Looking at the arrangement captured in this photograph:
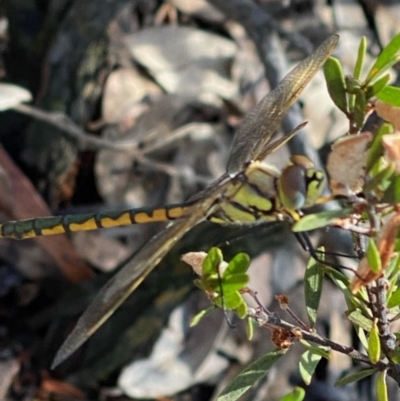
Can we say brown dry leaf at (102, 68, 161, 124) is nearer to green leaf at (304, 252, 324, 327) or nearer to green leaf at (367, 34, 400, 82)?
green leaf at (304, 252, 324, 327)

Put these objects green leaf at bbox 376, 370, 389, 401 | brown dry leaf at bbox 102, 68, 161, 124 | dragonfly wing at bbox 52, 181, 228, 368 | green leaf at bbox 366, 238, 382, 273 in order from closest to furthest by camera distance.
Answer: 1. green leaf at bbox 366, 238, 382, 273
2. green leaf at bbox 376, 370, 389, 401
3. dragonfly wing at bbox 52, 181, 228, 368
4. brown dry leaf at bbox 102, 68, 161, 124

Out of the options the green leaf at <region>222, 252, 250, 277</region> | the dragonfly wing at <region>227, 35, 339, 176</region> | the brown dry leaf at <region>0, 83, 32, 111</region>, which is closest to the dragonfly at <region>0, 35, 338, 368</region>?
the dragonfly wing at <region>227, 35, 339, 176</region>

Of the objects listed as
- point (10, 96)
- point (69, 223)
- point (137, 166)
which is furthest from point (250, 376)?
point (137, 166)

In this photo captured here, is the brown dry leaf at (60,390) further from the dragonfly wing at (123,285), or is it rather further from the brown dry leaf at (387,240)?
the brown dry leaf at (387,240)

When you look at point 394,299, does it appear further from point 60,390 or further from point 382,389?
point 60,390

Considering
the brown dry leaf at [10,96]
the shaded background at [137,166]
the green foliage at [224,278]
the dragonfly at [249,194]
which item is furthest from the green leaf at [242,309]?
the brown dry leaf at [10,96]

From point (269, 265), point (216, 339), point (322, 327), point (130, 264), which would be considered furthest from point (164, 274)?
point (130, 264)
